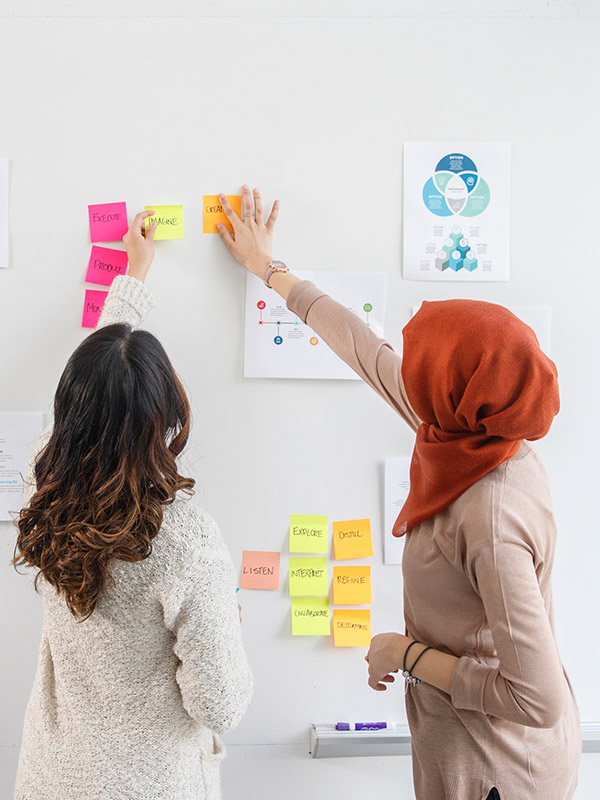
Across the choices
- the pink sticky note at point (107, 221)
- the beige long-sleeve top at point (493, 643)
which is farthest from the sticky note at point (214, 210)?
the beige long-sleeve top at point (493, 643)

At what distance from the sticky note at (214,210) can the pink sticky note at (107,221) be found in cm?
17

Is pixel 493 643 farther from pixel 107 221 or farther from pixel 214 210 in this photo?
pixel 107 221

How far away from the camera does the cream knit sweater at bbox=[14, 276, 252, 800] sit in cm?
85

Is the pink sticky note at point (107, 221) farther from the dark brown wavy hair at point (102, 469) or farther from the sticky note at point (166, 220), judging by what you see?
the dark brown wavy hair at point (102, 469)

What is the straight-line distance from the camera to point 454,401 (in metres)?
0.85

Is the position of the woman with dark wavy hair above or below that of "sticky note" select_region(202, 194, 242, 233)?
below

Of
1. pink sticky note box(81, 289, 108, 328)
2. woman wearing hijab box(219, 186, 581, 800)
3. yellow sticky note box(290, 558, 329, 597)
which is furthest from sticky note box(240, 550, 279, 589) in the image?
pink sticky note box(81, 289, 108, 328)

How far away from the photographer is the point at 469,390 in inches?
31.8

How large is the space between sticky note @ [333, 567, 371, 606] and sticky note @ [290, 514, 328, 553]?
0.22 ft

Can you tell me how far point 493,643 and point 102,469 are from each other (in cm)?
62

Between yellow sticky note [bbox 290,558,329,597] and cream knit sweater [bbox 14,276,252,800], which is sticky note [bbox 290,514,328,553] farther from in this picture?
cream knit sweater [bbox 14,276,252,800]

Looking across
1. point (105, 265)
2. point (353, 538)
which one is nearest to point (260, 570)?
point (353, 538)

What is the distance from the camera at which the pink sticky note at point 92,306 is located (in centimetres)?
134

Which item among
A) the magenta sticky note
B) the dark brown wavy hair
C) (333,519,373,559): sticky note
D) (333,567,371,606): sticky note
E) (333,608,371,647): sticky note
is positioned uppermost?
the magenta sticky note
